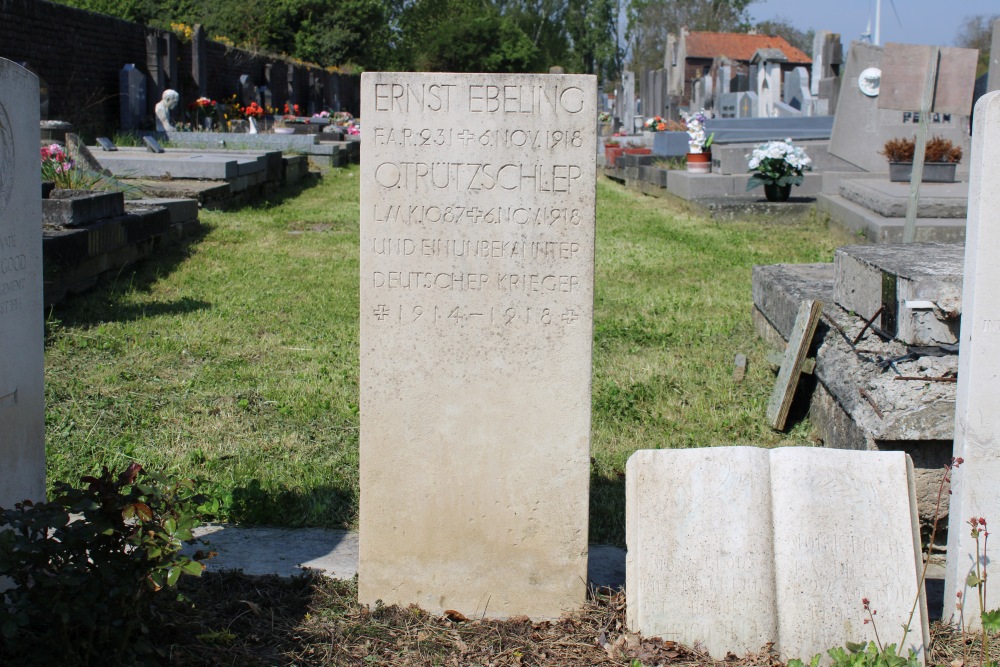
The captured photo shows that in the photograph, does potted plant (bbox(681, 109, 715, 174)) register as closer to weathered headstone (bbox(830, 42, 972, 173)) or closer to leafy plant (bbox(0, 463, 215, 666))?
weathered headstone (bbox(830, 42, 972, 173))

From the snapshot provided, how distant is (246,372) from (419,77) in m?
3.03

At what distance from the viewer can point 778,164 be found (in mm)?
12445

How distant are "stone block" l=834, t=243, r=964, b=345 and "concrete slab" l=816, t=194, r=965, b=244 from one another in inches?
138

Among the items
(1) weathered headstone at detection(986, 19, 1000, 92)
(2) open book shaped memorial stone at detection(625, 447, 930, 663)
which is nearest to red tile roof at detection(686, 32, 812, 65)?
(1) weathered headstone at detection(986, 19, 1000, 92)

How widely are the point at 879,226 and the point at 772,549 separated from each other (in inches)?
291

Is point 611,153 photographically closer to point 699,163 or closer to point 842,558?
point 699,163

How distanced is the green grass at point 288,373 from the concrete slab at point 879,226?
0.54 m

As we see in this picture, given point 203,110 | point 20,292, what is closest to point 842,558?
point 20,292

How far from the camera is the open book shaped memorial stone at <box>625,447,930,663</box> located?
2615 mm

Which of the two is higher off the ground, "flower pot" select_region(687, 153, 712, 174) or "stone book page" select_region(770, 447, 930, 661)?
"flower pot" select_region(687, 153, 712, 174)

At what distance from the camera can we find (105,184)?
988 cm

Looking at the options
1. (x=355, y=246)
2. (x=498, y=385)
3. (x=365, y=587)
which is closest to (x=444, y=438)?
(x=498, y=385)

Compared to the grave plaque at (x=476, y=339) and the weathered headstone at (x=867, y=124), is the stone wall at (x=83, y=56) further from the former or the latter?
the grave plaque at (x=476, y=339)

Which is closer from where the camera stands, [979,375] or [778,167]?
[979,375]
